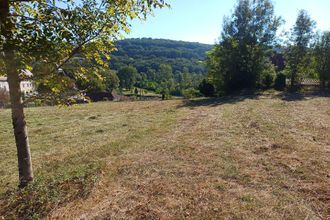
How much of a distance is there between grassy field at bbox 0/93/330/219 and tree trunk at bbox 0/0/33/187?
1.07ft

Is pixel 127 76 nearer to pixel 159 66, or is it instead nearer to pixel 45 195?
pixel 159 66

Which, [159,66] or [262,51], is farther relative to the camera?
[159,66]

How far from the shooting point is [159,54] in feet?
459

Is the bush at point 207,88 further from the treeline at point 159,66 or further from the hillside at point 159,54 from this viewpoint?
the hillside at point 159,54

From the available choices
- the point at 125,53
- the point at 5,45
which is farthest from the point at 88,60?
the point at 125,53

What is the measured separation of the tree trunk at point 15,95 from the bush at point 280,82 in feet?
68.5

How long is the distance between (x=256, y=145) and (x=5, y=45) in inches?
210

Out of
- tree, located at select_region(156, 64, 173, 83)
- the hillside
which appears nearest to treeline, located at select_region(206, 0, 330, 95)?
tree, located at select_region(156, 64, 173, 83)

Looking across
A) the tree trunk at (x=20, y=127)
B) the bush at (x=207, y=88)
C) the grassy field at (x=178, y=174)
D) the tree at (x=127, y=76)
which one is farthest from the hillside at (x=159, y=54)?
the tree trunk at (x=20, y=127)

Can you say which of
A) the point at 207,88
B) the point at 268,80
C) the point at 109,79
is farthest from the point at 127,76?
the point at 109,79

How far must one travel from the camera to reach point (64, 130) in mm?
9117

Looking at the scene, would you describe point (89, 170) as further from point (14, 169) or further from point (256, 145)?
point (256, 145)

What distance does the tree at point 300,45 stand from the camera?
2016 centimetres

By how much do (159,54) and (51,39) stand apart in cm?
14025
